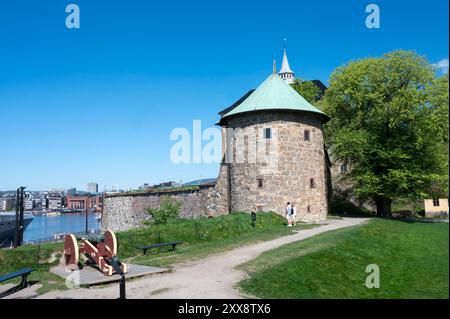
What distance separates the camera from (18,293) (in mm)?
9750

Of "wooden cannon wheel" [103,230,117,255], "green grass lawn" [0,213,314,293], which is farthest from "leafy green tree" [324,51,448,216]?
"wooden cannon wheel" [103,230,117,255]

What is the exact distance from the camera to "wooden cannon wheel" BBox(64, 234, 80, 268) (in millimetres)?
11914

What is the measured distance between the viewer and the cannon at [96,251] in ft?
37.4

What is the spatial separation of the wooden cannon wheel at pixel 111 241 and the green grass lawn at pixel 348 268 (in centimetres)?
389

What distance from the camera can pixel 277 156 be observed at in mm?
25547

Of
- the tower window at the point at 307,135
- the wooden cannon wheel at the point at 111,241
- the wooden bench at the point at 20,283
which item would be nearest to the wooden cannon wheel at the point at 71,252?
the wooden cannon wheel at the point at 111,241

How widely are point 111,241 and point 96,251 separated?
53 centimetres

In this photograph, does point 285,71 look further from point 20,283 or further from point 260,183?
point 20,283

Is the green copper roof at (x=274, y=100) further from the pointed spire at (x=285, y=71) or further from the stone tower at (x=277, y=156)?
the pointed spire at (x=285, y=71)

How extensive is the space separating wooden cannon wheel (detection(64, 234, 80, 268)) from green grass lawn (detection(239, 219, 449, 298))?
16.7 feet

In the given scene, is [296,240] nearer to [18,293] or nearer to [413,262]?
[413,262]

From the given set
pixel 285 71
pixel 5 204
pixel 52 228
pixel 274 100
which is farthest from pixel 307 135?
pixel 5 204

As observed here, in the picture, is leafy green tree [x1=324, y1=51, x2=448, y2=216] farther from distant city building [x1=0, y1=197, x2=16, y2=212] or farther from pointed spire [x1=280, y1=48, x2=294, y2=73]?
distant city building [x1=0, y1=197, x2=16, y2=212]
